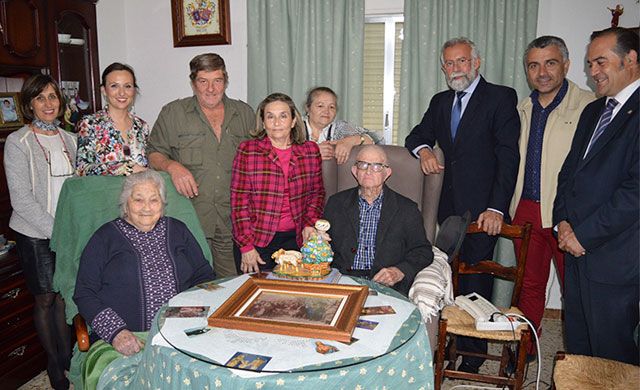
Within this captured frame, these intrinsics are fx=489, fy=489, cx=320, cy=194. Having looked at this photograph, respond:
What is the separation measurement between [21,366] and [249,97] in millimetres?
2501

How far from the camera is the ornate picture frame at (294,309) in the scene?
1598 mm

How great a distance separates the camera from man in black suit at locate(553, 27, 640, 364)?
6.84 ft

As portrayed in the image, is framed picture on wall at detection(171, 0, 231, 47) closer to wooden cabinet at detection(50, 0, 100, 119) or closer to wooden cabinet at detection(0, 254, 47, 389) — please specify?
wooden cabinet at detection(50, 0, 100, 119)

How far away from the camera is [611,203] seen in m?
2.08

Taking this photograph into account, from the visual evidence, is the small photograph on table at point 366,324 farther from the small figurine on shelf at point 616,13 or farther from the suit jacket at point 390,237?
the small figurine on shelf at point 616,13

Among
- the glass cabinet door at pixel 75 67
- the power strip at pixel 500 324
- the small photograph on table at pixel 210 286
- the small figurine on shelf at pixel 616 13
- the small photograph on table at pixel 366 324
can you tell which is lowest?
the power strip at pixel 500 324

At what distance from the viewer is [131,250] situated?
215 cm

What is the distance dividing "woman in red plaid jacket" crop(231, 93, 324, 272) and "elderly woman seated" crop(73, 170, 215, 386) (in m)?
0.39

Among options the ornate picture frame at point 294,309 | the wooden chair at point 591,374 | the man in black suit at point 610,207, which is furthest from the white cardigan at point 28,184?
the man in black suit at point 610,207

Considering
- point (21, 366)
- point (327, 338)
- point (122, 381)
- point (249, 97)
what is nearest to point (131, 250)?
point (122, 381)

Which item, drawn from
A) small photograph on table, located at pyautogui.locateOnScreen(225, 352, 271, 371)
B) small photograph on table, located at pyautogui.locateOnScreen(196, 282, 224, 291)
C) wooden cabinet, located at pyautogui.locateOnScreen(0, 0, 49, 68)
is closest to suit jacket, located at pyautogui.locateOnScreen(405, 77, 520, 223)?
small photograph on table, located at pyautogui.locateOnScreen(196, 282, 224, 291)

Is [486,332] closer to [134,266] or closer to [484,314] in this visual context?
[484,314]

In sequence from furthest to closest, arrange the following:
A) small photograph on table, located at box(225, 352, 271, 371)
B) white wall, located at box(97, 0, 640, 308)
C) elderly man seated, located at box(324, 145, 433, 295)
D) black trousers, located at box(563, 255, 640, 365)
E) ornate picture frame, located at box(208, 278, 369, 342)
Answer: white wall, located at box(97, 0, 640, 308), elderly man seated, located at box(324, 145, 433, 295), black trousers, located at box(563, 255, 640, 365), ornate picture frame, located at box(208, 278, 369, 342), small photograph on table, located at box(225, 352, 271, 371)

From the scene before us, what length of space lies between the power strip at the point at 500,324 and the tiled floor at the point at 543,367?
0.58 m
